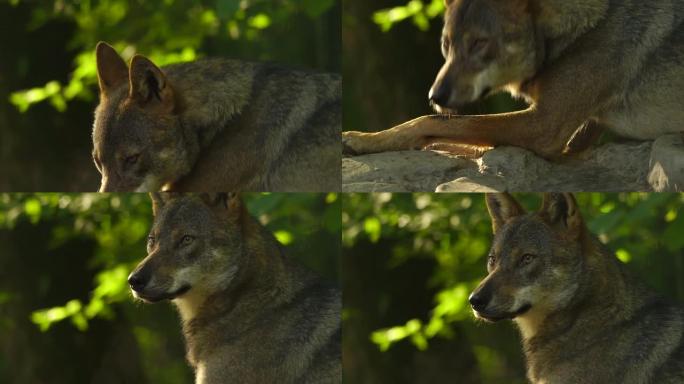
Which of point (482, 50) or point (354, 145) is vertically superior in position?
point (482, 50)

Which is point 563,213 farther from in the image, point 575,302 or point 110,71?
point 110,71

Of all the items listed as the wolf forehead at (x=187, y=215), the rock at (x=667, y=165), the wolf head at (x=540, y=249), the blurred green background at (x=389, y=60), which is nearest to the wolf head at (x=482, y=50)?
the wolf head at (x=540, y=249)

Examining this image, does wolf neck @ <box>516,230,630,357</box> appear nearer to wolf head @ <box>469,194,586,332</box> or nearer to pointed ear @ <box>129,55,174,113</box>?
wolf head @ <box>469,194,586,332</box>

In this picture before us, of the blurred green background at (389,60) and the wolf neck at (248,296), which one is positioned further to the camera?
the blurred green background at (389,60)

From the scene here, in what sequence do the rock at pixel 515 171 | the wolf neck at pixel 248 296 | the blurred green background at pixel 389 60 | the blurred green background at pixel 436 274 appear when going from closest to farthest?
the rock at pixel 515 171
the wolf neck at pixel 248 296
the blurred green background at pixel 436 274
the blurred green background at pixel 389 60

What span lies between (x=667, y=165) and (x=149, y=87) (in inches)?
95.6

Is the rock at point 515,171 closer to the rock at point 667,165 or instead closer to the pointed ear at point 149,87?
the rock at point 667,165

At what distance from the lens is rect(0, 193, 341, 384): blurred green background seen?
8359 mm

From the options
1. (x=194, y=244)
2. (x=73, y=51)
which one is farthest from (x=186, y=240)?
(x=73, y=51)

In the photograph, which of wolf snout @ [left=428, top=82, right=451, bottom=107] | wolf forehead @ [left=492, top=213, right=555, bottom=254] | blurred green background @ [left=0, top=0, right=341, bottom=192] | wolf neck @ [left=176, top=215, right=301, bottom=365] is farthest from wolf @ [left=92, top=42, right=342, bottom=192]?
blurred green background @ [left=0, top=0, right=341, bottom=192]

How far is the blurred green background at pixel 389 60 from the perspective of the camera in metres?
7.83

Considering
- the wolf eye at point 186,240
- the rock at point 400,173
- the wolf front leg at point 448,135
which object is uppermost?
the wolf front leg at point 448,135

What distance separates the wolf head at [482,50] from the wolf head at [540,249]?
54cm

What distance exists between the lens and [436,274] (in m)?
7.48
